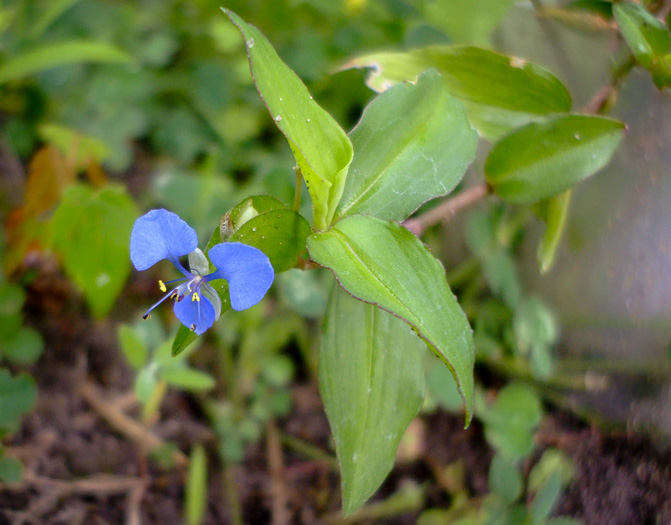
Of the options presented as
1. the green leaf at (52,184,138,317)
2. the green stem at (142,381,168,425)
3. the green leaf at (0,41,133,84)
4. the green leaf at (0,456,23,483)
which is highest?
the green leaf at (0,41,133,84)

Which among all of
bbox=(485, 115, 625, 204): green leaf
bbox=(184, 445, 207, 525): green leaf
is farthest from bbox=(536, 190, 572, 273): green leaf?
bbox=(184, 445, 207, 525): green leaf

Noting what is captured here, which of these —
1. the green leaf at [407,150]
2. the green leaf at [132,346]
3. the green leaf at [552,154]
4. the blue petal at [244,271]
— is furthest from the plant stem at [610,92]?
the green leaf at [132,346]

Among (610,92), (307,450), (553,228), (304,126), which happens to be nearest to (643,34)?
(610,92)

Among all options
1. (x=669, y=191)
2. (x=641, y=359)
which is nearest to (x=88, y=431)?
(x=641, y=359)

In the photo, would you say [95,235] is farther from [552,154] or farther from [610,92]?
[610,92]

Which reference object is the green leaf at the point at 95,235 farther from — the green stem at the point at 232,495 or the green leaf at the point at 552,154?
the green leaf at the point at 552,154

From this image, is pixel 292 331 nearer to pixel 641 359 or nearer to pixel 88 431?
pixel 88 431

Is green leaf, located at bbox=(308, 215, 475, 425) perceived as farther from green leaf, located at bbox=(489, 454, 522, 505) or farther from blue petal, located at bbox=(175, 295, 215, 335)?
green leaf, located at bbox=(489, 454, 522, 505)
